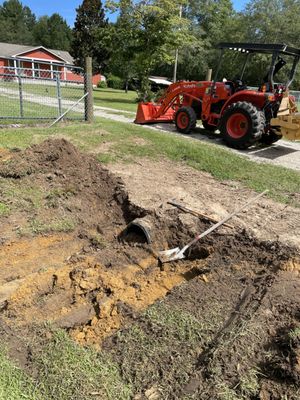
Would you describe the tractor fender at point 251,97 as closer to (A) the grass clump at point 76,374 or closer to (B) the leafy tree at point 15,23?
(A) the grass clump at point 76,374

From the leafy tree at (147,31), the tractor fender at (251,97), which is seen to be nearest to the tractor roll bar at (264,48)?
the tractor fender at (251,97)

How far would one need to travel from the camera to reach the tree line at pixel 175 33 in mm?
19562

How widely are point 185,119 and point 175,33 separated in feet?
37.5

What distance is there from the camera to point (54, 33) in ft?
258

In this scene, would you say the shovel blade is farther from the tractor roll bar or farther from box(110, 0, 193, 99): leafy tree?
box(110, 0, 193, 99): leafy tree

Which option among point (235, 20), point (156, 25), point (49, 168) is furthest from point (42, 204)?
point (235, 20)

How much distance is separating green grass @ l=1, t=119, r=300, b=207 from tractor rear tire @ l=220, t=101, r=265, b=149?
3.36 ft

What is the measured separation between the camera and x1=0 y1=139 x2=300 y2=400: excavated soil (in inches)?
106

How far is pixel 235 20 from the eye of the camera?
4194 centimetres

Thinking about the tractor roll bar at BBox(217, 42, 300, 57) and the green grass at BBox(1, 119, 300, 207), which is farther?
the tractor roll bar at BBox(217, 42, 300, 57)

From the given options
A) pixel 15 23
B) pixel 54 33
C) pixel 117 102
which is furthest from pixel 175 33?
pixel 15 23

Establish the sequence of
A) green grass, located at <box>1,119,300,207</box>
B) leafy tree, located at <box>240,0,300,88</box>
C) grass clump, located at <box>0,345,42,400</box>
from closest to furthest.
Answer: grass clump, located at <box>0,345,42,400</box>, green grass, located at <box>1,119,300,207</box>, leafy tree, located at <box>240,0,300,88</box>

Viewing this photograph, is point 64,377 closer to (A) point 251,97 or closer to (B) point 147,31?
(A) point 251,97

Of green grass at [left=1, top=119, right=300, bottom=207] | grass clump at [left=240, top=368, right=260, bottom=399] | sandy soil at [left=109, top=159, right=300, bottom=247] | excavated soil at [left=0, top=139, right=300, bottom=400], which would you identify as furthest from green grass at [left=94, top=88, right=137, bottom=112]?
grass clump at [left=240, top=368, right=260, bottom=399]
